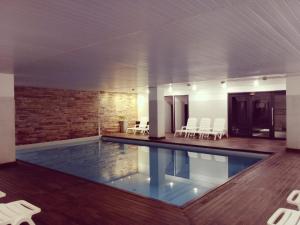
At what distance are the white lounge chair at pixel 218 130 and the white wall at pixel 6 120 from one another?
25.7ft

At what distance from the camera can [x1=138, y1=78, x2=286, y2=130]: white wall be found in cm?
1075

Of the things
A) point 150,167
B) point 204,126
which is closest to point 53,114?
point 150,167

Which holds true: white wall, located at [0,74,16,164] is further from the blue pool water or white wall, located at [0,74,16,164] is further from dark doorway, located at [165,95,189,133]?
dark doorway, located at [165,95,189,133]

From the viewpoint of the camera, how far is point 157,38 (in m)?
3.54

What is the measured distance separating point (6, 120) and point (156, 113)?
635 cm

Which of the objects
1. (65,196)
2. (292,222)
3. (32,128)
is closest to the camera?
(292,222)

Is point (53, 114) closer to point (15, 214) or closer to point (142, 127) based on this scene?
point (142, 127)

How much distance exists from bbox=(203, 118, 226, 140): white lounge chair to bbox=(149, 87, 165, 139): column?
7.02ft

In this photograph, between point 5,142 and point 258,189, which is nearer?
point 258,189

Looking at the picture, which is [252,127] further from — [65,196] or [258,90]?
[65,196]

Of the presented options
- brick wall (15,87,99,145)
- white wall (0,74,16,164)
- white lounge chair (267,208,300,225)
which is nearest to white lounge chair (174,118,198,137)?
brick wall (15,87,99,145)

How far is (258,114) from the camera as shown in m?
11.2

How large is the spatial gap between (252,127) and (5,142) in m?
9.92

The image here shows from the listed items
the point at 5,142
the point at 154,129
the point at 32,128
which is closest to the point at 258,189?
the point at 5,142
